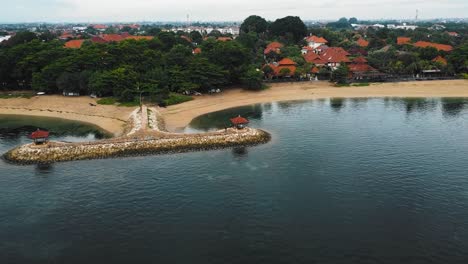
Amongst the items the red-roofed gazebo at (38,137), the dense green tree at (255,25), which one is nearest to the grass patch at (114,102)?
the red-roofed gazebo at (38,137)

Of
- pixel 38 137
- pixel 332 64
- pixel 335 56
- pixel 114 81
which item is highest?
pixel 335 56

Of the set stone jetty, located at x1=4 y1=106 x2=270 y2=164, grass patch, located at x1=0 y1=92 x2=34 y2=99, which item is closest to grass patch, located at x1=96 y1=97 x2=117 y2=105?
grass patch, located at x1=0 y1=92 x2=34 y2=99

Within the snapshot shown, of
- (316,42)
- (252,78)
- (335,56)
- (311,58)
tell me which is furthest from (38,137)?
(316,42)

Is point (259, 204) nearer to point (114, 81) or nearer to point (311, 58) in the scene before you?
point (114, 81)

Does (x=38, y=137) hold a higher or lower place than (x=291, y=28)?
lower

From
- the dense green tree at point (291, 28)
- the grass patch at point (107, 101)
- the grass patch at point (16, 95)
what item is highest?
the dense green tree at point (291, 28)

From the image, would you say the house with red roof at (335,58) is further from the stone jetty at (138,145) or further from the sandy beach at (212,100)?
the stone jetty at (138,145)
